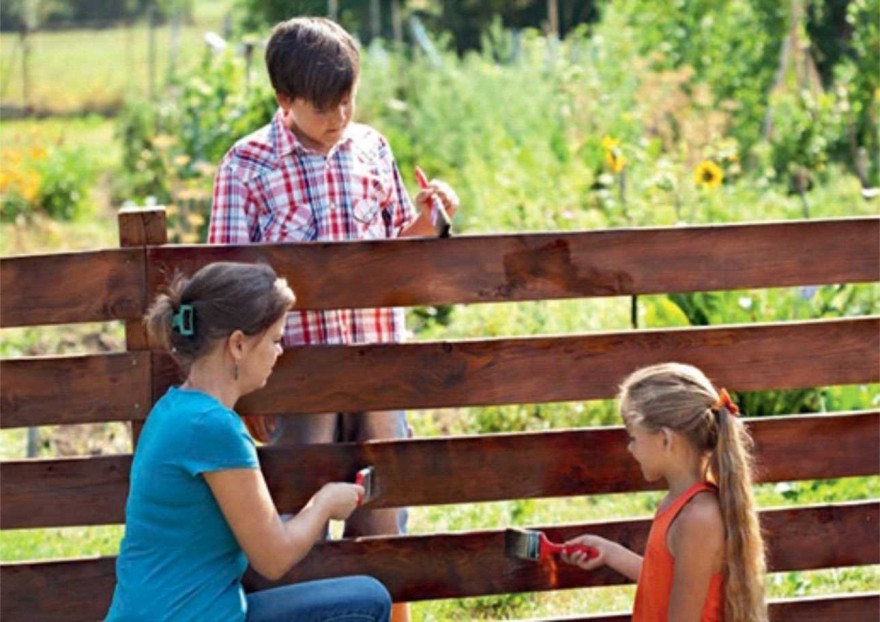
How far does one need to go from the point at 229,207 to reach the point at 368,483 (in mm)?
781

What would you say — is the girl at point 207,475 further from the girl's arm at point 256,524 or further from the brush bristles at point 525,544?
the brush bristles at point 525,544

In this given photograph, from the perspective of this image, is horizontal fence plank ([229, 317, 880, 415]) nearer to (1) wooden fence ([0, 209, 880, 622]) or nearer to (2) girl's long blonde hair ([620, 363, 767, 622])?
(1) wooden fence ([0, 209, 880, 622])

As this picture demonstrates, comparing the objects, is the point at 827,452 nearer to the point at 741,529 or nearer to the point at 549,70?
the point at 741,529

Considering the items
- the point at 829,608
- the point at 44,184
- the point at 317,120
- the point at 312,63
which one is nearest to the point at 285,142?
the point at 317,120

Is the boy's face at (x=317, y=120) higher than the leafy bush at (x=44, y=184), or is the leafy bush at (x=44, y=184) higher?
the boy's face at (x=317, y=120)

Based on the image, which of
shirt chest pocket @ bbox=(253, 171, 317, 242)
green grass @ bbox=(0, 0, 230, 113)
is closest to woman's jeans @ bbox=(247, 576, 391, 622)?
shirt chest pocket @ bbox=(253, 171, 317, 242)

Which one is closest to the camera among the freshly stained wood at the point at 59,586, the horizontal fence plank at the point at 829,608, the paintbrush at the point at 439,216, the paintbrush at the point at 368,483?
the paintbrush at the point at 368,483

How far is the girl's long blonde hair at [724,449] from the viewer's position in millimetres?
3697

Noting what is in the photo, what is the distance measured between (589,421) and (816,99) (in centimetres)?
565

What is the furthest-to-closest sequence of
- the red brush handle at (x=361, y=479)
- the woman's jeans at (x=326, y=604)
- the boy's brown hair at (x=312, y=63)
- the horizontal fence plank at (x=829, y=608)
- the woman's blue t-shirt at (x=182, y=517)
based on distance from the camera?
the horizontal fence plank at (x=829, y=608)
the boy's brown hair at (x=312, y=63)
the red brush handle at (x=361, y=479)
the woman's jeans at (x=326, y=604)
the woman's blue t-shirt at (x=182, y=517)

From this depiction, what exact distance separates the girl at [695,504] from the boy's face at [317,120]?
1.00 m

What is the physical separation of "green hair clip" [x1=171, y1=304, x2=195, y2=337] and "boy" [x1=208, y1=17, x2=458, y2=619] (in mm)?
682

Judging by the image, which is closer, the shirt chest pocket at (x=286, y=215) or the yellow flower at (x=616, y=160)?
the shirt chest pocket at (x=286, y=215)

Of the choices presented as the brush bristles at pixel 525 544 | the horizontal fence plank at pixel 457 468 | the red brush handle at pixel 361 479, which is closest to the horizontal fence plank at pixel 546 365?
the horizontal fence plank at pixel 457 468
